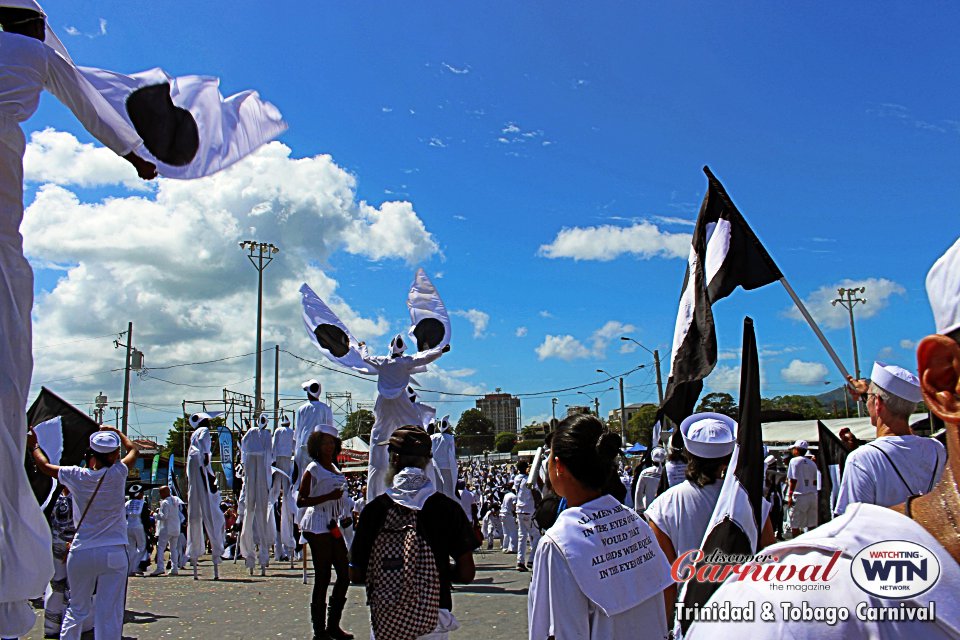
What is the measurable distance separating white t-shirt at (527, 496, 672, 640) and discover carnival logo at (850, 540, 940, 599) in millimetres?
1875

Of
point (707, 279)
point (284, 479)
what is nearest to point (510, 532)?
point (284, 479)

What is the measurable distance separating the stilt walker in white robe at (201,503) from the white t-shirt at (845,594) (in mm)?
14713

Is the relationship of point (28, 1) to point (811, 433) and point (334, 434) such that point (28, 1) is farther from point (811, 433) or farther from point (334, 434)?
point (811, 433)

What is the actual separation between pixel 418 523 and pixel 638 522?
1602mm

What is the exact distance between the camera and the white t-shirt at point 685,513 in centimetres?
399

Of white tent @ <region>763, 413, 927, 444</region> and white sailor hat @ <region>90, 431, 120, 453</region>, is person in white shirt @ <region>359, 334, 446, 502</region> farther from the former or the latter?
white tent @ <region>763, 413, 927, 444</region>

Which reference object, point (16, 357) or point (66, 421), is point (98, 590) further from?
point (16, 357)

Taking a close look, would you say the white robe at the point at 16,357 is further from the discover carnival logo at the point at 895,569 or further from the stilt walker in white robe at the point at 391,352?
the stilt walker in white robe at the point at 391,352

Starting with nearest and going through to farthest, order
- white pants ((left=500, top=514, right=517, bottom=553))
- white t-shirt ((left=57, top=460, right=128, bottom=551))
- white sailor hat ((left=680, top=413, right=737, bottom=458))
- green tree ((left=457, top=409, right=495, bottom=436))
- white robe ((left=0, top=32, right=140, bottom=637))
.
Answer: white robe ((left=0, top=32, right=140, bottom=637)) → white sailor hat ((left=680, top=413, right=737, bottom=458)) → white t-shirt ((left=57, top=460, right=128, bottom=551)) → white pants ((left=500, top=514, right=517, bottom=553)) → green tree ((left=457, top=409, right=495, bottom=436))

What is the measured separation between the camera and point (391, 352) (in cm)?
1055

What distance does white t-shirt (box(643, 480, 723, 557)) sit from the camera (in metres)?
3.99

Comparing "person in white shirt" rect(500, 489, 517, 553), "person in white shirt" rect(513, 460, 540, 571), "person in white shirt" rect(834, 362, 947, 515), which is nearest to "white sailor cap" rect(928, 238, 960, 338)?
"person in white shirt" rect(834, 362, 947, 515)

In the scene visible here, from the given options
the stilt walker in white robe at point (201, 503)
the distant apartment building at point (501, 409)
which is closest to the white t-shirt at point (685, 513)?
the stilt walker in white robe at point (201, 503)

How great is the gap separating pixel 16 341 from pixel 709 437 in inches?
135
